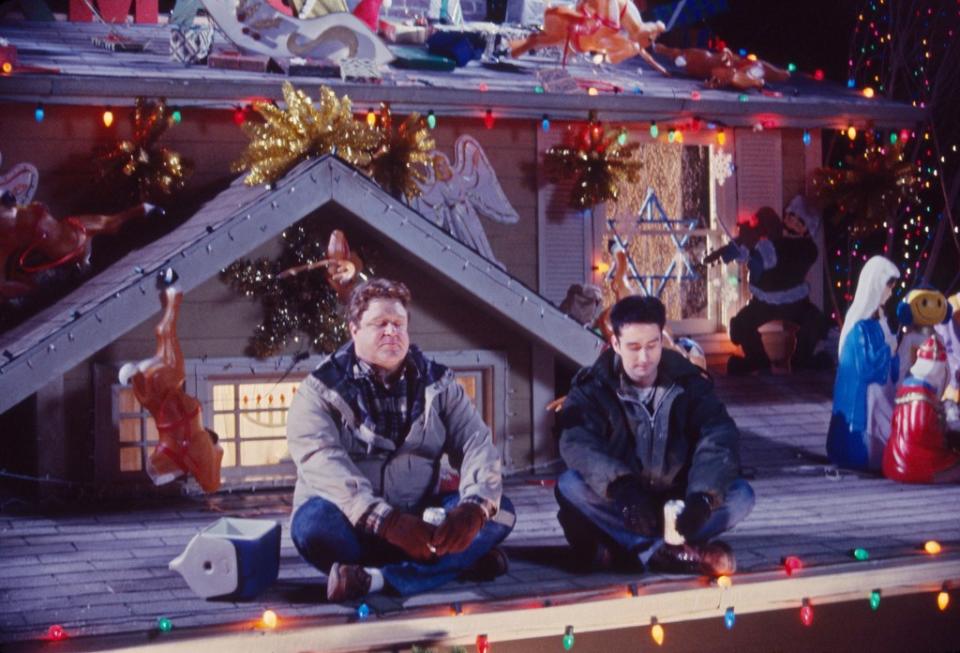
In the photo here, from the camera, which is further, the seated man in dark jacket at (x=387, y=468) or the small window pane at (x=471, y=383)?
the small window pane at (x=471, y=383)

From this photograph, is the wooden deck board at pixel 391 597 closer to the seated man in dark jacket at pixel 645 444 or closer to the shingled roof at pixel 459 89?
the seated man in dark jacket at pixel 645 444

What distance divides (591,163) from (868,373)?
139 inches

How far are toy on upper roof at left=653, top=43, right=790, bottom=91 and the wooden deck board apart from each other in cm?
430

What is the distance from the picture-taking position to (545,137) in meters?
12.8

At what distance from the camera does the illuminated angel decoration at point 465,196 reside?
1231cm

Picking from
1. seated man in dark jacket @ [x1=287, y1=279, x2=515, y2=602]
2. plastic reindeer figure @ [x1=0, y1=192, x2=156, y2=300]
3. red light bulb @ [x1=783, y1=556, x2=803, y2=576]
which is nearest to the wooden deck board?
red light bulb @ [x1=783, y1=556, x2=803, y2=576]

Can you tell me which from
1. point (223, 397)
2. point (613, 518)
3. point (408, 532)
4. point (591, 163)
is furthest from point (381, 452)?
point (591, 163)

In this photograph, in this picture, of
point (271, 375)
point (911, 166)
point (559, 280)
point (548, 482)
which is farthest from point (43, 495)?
point (911, 166)

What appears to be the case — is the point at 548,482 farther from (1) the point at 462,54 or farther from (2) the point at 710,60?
(2) the point at 710,60

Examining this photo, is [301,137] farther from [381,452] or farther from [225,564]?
[225,564]

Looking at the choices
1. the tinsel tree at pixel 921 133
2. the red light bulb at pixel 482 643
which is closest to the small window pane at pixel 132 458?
the red light bulb at pixel 482 643

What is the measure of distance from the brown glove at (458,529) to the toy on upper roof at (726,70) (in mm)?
8448

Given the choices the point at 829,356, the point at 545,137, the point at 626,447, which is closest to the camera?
the point at 626,447

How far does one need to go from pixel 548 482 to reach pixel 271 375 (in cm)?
222
